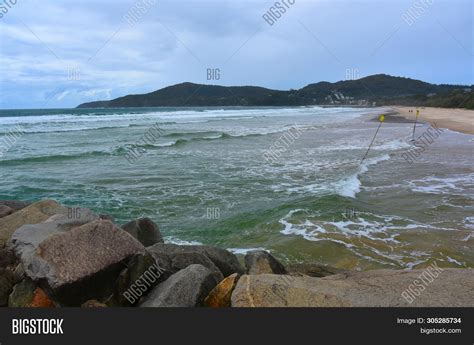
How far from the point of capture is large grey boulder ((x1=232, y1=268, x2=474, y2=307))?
172 inches

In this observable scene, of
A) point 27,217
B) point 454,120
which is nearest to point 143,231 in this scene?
point 27,217

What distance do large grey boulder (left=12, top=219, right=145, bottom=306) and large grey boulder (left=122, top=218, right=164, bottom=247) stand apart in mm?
2485

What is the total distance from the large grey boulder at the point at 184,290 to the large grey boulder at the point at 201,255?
979 millimetres

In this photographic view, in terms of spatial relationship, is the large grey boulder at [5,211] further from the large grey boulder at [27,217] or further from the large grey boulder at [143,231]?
the large grey boulder at [143,231]

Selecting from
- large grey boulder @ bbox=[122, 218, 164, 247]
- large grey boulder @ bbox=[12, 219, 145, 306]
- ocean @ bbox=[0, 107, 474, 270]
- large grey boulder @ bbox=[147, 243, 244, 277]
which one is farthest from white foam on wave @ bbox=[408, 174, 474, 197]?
large grey boulder @ bbox=[12, 219, 145, 306]

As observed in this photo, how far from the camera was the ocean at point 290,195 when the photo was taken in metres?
8.65

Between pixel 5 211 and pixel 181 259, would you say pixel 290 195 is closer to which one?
pixel 181 259

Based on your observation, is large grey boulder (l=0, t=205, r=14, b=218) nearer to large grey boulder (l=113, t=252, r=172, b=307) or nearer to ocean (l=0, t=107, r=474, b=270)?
ocean (l=0, t=107, r=474, b=270)

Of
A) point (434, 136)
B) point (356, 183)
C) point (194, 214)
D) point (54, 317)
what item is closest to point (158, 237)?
point (194, 214)

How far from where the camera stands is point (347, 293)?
4.59 m

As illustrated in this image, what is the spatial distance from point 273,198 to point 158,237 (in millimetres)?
5274

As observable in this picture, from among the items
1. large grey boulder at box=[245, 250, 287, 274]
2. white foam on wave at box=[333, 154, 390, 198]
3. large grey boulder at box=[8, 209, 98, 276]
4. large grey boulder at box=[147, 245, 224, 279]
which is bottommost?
white foam on wave at box=[333, 154, 390, 198]

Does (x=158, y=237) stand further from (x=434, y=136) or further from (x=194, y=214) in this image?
(x=434, y=136)

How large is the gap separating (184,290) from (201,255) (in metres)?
1.44
